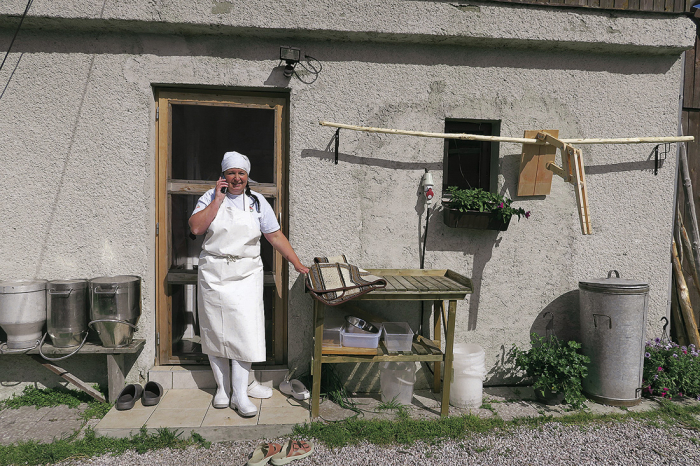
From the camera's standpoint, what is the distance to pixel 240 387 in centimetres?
335

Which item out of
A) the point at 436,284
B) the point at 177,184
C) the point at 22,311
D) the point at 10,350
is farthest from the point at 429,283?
the point at 10,350

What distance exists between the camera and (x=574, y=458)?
2.95 m

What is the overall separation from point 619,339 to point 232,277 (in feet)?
11.1

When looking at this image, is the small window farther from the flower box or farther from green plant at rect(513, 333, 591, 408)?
green plant at rect(513, 333, 591, 408)

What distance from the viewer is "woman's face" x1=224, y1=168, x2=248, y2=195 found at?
10.9 ft

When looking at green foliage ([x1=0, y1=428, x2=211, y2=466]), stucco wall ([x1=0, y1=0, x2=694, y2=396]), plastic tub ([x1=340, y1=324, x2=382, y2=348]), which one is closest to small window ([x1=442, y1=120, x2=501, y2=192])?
stucco wall ([x1=0, y1=0, x2=694, y2=396])

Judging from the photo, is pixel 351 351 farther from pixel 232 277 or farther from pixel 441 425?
pixel 232 277

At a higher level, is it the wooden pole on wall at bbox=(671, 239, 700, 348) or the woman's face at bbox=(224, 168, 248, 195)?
the woman's face at bbox=(224, 168, 248, 195)

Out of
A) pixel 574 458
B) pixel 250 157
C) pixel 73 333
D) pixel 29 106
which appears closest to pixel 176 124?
pixel 250 157

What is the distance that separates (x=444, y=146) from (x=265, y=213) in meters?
1.87

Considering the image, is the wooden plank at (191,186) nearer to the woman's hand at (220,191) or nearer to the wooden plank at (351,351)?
the woman's hand at (220,191)

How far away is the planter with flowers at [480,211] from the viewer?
12.0ft

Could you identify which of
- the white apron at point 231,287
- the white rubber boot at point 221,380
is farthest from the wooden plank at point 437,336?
the white rubber boot at point 221,380

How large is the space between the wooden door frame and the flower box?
1.53 metres
